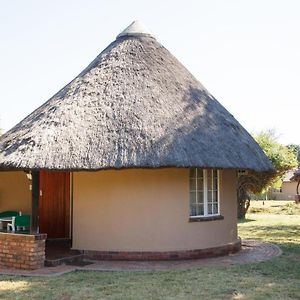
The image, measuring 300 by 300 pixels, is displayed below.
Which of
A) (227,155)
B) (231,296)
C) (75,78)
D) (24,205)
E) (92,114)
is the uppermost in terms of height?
(75,78)

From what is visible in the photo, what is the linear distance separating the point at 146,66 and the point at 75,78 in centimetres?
207

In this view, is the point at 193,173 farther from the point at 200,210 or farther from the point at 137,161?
the point at 137,161

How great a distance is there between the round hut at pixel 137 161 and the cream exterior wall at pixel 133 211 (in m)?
0.02

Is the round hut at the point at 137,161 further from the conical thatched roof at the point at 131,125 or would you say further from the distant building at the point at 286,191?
the distant building at the point at 286,191

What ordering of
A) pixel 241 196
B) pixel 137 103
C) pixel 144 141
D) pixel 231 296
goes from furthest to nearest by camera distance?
pixel 241 196, pixel 137 103, pixel 144 141, pixel 231 296

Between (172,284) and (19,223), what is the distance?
5047mm

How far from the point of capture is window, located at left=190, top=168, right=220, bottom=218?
12586 mm

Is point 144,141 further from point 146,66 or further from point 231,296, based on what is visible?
point 231,296

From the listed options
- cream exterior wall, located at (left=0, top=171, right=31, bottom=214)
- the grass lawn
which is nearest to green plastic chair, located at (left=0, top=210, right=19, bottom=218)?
cream exterior wall, located at (left=0, top=171, right=31, bottom=214)

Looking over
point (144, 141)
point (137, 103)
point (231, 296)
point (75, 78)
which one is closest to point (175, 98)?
point (137, 103)

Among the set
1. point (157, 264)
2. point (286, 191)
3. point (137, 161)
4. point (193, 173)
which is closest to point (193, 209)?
point (193, 173)

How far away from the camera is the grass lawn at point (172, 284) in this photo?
830 centimetres

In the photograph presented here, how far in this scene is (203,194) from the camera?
12.7 m

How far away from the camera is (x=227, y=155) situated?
12172 mm
